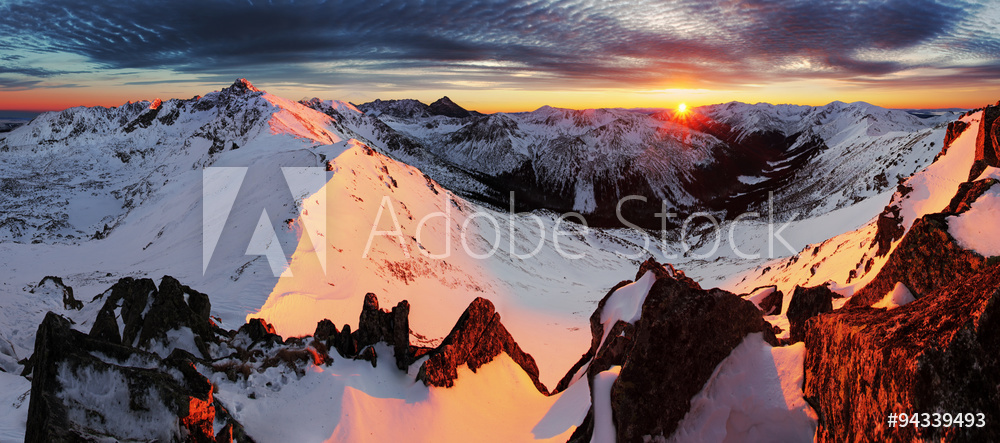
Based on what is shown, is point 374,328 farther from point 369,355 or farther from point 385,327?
point 369,355

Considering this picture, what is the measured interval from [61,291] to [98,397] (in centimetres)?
2702

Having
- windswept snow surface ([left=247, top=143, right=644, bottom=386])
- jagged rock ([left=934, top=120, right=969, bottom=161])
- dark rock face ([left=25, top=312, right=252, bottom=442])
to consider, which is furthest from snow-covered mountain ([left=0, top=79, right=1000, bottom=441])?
windswept snow surface ([left=247, top=143, right=644, bottom=386])

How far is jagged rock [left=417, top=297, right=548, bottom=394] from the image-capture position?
19.7 metres

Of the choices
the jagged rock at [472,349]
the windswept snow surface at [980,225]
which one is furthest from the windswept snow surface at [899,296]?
the jagged rock at [472,349]

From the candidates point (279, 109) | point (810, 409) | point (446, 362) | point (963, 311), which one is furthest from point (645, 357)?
point (279, 109)

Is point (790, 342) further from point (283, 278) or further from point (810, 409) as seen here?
point (283, 278)

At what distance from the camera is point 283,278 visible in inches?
1441

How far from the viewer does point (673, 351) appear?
1227cm

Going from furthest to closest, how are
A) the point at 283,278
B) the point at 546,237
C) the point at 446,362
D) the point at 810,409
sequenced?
the point at 546,237 < the point at 283,278 < the point at 446,362 < the point at 810,409

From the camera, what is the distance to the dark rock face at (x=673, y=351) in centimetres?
1188

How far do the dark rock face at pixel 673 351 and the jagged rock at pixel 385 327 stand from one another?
10618 millimetres

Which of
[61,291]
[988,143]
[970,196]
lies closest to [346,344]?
[61,291]

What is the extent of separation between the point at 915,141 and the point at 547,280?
649ft

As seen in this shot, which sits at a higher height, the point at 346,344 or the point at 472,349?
the point at 346,344
